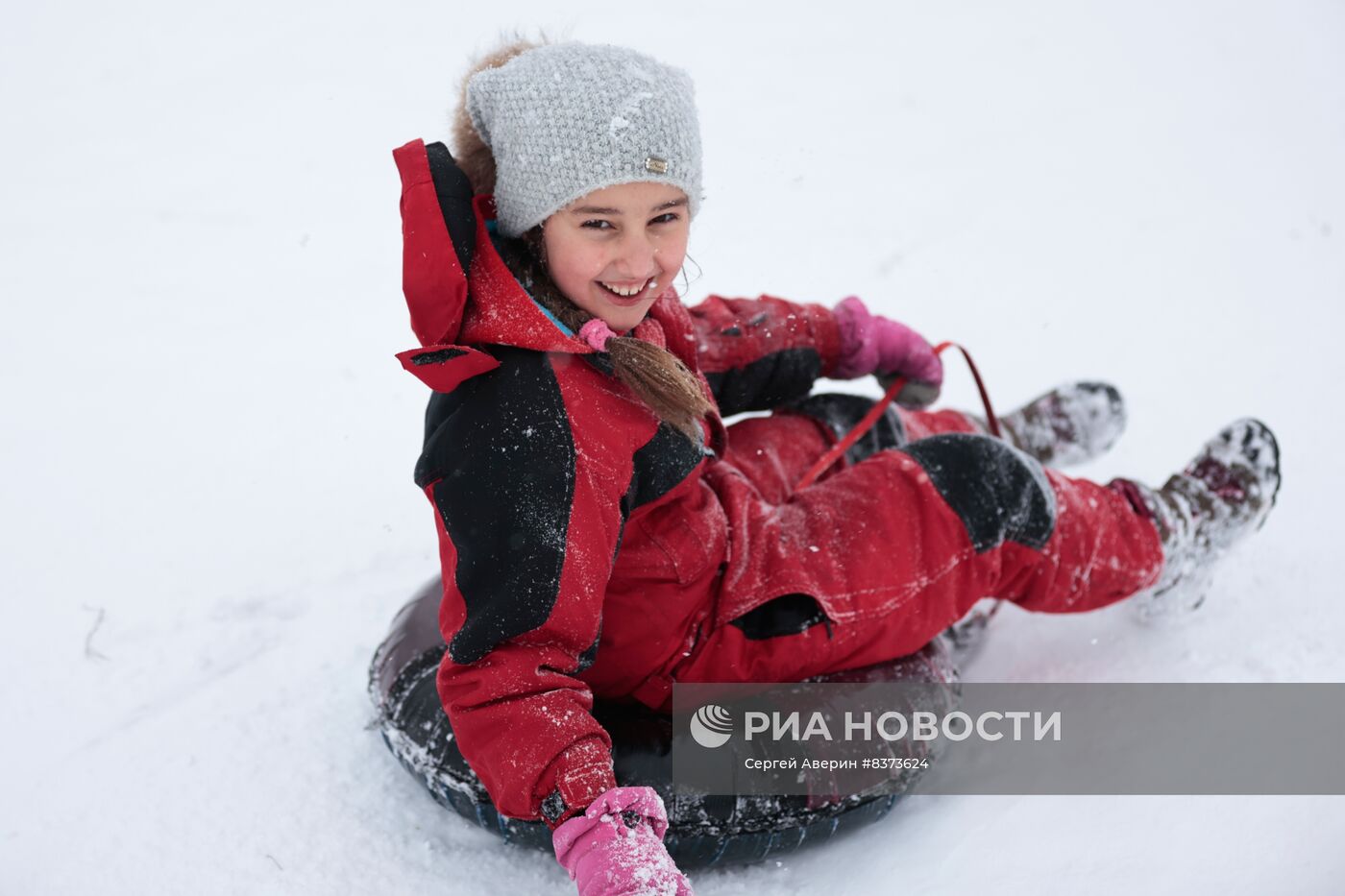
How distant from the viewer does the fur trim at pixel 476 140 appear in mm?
1497

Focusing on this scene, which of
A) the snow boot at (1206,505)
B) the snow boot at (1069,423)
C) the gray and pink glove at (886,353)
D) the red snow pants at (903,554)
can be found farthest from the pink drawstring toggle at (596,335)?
the snow boot at (1069,423)

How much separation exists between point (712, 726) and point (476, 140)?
2.89 ft

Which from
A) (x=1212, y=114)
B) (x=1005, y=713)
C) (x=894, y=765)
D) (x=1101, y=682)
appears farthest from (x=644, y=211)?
(x=1212, y=114)

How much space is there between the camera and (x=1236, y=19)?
433cm

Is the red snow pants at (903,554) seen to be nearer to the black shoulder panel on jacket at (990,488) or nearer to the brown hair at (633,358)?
the black shoulder panel on jacket at (990,488)

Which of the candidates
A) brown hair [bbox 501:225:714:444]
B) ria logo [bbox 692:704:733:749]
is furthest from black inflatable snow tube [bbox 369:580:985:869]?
brown hair [bbox 501:225:714:444]

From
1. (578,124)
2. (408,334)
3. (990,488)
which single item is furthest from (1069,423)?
(408,334)

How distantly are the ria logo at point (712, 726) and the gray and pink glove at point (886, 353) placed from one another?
0.78 meters

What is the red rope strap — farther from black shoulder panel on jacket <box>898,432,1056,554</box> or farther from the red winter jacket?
the red winter jacket

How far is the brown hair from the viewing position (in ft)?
4.56

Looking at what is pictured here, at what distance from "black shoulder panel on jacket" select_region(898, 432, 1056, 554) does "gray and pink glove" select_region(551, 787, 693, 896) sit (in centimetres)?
68

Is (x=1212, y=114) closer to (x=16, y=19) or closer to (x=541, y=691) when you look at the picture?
(x=541, y=691)

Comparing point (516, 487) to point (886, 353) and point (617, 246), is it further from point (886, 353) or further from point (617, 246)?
point (886, 353)

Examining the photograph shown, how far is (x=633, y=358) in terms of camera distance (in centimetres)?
139
